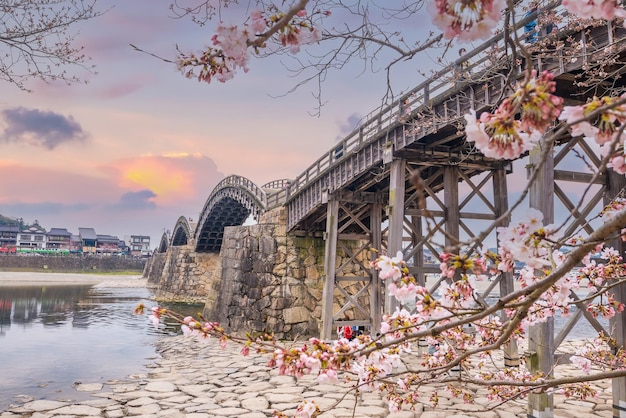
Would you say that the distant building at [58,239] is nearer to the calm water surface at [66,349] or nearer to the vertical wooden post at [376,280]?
the calm water surface at [66,349]

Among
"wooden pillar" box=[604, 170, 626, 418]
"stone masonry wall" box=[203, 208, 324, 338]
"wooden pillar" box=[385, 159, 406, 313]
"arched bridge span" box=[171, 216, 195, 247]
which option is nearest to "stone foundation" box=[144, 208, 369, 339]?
"stone masonry wall" box=[203, 208, 324, 338]

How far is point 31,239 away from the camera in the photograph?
75.5 m

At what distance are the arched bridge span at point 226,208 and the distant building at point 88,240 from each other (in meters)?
55.8

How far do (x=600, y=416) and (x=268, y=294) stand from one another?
1021cm

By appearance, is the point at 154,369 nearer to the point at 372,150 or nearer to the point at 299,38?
the point at 372,150

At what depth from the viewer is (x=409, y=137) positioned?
8.74 m

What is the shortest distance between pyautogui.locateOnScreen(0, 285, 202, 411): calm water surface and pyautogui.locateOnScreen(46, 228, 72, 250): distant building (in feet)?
199

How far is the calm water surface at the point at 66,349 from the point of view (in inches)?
359

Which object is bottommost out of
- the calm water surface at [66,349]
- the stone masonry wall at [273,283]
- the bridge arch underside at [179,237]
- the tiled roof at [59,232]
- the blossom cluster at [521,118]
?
the calm water surface at [66,349]

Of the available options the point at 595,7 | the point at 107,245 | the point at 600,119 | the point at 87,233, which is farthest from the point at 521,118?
the point at 87,233

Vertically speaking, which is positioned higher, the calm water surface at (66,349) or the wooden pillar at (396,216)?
the wooden pillar at (396,216)

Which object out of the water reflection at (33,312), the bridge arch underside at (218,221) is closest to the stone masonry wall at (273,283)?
the water reflection at (33,312)

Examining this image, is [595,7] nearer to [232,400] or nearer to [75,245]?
[232,400]

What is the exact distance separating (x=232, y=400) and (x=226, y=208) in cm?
2220
